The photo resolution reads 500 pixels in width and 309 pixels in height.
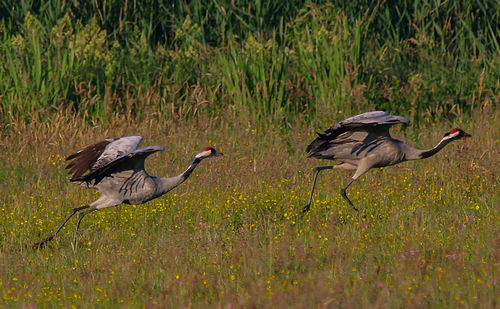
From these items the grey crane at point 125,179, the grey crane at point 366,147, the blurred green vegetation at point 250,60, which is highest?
the grey crane at point 125,179

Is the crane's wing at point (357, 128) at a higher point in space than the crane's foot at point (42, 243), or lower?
higher

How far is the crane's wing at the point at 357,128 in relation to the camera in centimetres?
794

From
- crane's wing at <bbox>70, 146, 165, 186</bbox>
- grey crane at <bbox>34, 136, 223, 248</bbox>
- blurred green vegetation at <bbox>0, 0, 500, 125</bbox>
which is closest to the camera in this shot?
crane's wing at <bbox>70, 146, 165, 186</bbox>

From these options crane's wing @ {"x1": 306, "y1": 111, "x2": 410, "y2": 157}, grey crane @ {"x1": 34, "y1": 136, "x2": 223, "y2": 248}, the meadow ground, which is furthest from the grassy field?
crane's wing @ {"x1": 306, "y1": 111, "x2": 410, "y2": 157}

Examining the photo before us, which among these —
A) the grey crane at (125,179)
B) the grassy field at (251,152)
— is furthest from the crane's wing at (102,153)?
the grassy field at (251,152)

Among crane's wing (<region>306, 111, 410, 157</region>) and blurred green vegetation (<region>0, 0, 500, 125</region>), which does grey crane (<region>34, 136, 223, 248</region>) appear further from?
blurred green vegetation (<region>0, 0, 500, 125</region>)

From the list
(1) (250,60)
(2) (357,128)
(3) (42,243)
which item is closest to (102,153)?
(3) (42,243)

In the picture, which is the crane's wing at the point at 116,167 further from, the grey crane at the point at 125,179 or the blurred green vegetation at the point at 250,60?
the blurred green vegetation at the point at 250,60

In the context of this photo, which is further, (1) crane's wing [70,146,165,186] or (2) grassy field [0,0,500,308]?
(1) crane's wing [70,146,165,186]

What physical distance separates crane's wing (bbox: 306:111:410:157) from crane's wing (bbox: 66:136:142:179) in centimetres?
194

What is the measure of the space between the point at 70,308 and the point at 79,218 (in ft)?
8.63

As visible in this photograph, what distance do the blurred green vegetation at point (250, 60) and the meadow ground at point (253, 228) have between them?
460 millimetres

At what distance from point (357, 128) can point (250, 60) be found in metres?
4.29

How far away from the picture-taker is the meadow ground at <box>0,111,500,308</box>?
561cm
